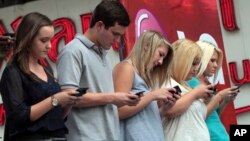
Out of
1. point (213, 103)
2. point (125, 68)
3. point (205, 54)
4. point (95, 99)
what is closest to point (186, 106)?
point (213, 103)

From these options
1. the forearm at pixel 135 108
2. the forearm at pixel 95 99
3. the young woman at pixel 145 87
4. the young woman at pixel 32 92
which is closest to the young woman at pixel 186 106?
the young woman at pixel 145 87

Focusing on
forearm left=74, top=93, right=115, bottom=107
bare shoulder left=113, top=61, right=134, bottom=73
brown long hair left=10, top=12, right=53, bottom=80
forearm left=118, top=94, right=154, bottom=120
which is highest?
brown long hair left=10, top=12, right=53, bottom=80

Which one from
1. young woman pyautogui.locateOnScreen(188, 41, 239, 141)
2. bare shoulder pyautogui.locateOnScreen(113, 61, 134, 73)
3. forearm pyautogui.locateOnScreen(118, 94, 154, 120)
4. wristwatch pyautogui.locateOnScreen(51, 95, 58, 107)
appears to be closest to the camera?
wristwatch pyautogui.locateOnScreen(51, 95, 58, 107)

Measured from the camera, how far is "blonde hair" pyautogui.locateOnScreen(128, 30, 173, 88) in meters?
3.86

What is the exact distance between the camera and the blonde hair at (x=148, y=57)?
3.86m

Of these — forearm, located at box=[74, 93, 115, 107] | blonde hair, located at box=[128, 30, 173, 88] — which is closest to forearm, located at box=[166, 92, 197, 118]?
blonde hair, located at box=[128, 30, 173, 88]

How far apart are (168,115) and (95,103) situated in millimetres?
926

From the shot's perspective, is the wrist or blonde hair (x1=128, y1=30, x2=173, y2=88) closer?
the wrist

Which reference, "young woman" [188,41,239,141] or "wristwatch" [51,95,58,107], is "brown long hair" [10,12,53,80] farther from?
"young woman" [188,41,239,141]

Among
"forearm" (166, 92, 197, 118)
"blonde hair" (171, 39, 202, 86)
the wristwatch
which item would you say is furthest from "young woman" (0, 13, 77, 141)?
"blonde hair" (171, 39, 202, 86)

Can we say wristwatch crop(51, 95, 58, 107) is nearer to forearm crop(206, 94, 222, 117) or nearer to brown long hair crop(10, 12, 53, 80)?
brown long hair crop(10, 12, 53, 80)

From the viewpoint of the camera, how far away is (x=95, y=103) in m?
3.28

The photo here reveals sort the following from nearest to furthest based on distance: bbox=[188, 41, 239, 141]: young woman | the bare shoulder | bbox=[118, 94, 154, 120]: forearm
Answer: bbox=[118, 94, 154, 120]: forearm < the bare shoulder < bbox=[188, 41, 239, 141]: young woman

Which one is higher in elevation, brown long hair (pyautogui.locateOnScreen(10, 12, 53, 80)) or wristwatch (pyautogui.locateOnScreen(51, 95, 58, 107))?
brown long hair (pyautogui.locateOnScreen(10, 12, 53, 80))
